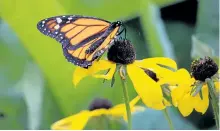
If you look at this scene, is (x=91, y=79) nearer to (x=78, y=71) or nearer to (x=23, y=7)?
(x=23, y=7)

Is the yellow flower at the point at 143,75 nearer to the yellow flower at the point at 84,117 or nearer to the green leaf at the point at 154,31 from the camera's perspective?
the yellow flower at the point at 84,117

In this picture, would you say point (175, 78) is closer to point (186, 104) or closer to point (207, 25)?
point (186, 104)

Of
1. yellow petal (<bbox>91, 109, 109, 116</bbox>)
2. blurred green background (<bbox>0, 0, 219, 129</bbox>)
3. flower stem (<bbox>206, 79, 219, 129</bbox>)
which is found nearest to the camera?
flower stem (<bbox>206, 79, 219, 129</bbox>)

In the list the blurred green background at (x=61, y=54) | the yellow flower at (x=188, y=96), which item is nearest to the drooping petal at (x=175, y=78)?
the yellow flower at (x=188, y=96)

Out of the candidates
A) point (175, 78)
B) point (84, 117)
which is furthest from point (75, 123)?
point (175, 78)

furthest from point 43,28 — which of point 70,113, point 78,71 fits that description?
point 70,113

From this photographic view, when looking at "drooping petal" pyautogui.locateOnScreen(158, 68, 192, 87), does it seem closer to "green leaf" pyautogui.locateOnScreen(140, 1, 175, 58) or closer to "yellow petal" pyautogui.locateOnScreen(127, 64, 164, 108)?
"yellow petal" pyautogui.locateOnScreen(127, 64, 164, 108)

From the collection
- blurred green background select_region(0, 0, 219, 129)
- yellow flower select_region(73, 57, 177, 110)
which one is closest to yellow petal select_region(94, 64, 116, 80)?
yellow flower select_region(73, 57, 177, 110)
